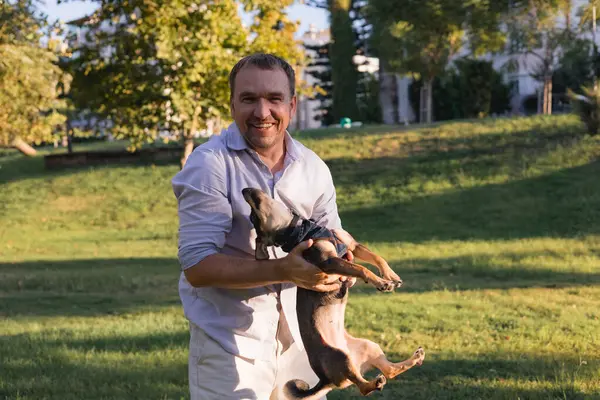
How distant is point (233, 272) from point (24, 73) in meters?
14.5

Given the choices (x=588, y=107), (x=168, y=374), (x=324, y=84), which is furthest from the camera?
(x=324, y=84)

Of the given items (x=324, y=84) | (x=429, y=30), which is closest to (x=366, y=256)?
(x=429, y=30)

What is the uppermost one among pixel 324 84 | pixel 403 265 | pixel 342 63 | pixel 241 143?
pixel 342 63

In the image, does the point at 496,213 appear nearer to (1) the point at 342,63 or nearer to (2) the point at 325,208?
(2) the point at 325,208

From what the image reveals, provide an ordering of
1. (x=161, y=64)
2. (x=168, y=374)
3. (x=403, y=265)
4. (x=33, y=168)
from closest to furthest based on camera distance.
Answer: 1. (x=168, y=374)
2. (x=403, y=265)
3. (x=161, y=64)
4. (x=33, y=168)

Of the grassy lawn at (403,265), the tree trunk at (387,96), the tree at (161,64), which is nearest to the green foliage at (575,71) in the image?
the tree trunk at (387,96)

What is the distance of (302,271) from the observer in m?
2.53

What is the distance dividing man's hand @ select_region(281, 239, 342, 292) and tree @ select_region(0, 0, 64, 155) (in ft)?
43.9

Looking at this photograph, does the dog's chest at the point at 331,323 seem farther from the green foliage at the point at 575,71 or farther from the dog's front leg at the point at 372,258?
the green foliage at the point at 575,71

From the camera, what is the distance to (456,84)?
39.4 meters

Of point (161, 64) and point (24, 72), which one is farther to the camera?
point (24, 72)

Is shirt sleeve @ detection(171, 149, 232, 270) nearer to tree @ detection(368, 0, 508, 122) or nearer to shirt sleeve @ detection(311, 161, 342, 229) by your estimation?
shirt sleeve @ detection(311, 161, 342, 229)

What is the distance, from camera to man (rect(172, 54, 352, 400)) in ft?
9.11

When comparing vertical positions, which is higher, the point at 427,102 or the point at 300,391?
the point at 427,102
